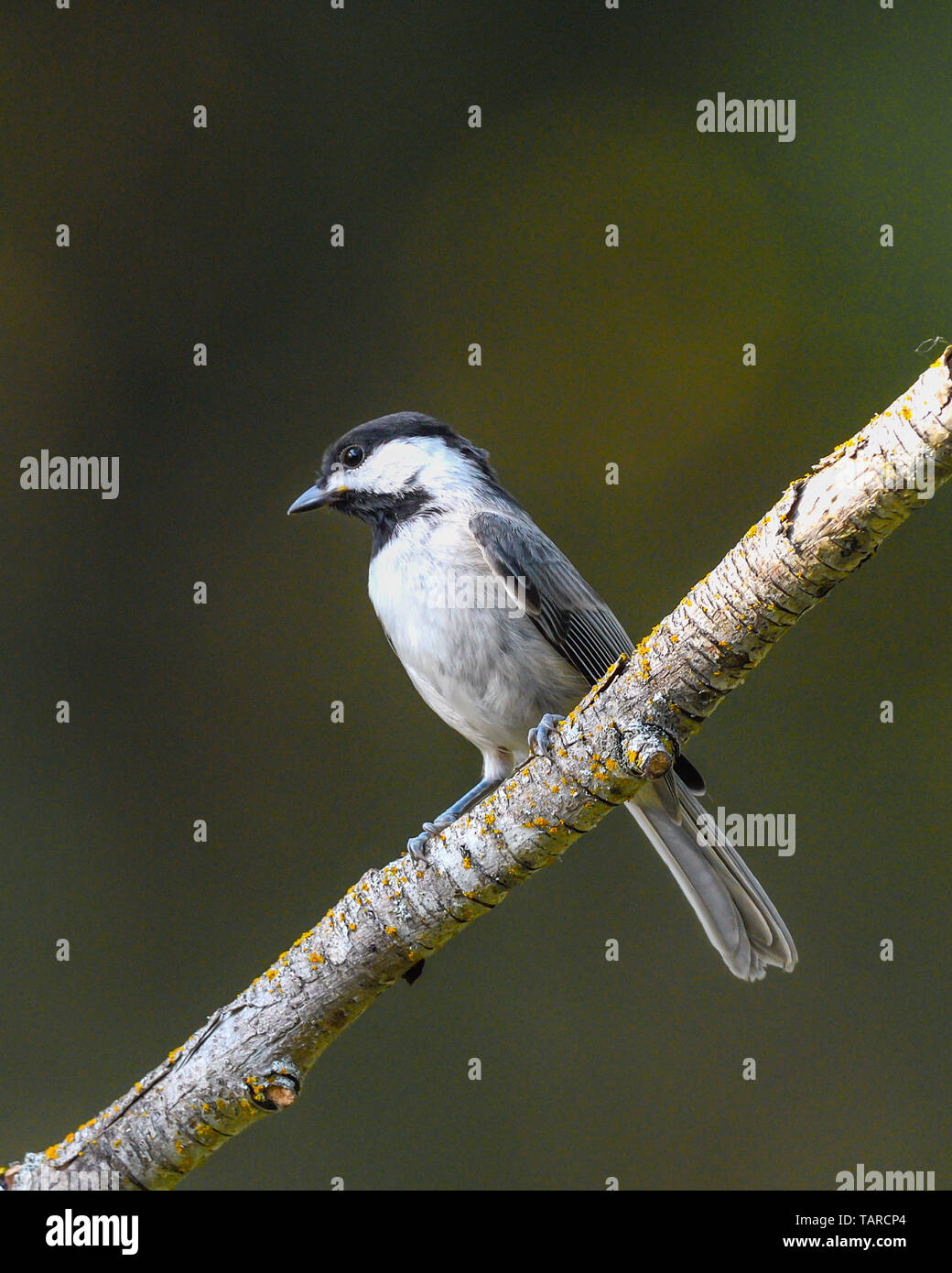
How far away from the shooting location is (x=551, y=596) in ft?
8.22

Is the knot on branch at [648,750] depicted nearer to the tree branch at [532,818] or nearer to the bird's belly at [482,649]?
the tree branch at [532,818]

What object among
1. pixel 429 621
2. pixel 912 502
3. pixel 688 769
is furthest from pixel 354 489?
pixel 912 502

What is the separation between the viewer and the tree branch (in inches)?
54.8

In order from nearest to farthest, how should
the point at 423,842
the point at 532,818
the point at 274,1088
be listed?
1. the point at 532,818
2. the point at 274,1088
3. the point at 423,842

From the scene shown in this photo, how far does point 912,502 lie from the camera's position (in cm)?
136

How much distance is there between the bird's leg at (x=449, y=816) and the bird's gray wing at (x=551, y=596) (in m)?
0.39

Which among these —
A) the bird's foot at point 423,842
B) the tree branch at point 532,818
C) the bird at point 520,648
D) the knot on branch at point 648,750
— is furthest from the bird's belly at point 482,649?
the knot on branch at point 648,750

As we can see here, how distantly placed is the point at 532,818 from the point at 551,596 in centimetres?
86

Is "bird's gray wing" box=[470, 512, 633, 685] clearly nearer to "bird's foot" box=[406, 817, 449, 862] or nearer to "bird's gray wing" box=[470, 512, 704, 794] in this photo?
"bird's gray wing" box=[470, 512, 704, 794]

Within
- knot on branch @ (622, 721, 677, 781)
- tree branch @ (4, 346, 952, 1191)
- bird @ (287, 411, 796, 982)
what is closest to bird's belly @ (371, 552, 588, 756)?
bird @ (287, 411, 796, 982)

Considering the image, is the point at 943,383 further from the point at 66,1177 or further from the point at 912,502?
the point at 66,1177

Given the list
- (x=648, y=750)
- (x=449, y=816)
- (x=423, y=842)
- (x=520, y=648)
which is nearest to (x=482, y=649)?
(x=520, y=648)

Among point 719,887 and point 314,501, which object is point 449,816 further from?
point 314,501

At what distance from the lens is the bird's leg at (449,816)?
1.98 m
